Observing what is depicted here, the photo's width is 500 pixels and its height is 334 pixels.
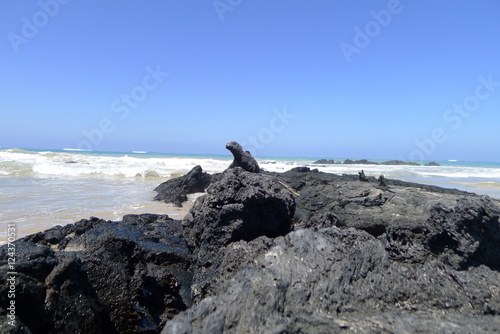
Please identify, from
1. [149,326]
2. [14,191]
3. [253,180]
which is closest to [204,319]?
[149,326]

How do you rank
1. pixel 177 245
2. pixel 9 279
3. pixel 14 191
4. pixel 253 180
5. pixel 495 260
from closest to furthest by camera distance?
pixel 9 279 < pixel 495 260 < pixel 253 180 < pixel 177 245 < pixel 14 191

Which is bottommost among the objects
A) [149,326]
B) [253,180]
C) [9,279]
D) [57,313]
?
[149,326]

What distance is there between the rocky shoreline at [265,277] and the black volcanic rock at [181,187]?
6.28m

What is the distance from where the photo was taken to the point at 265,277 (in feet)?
7.15

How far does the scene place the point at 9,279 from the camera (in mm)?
2420

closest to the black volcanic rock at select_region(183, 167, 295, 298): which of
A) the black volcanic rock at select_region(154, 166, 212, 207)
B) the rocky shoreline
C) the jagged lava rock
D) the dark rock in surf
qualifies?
the rocky shoreline

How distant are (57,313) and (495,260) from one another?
3.83 meters

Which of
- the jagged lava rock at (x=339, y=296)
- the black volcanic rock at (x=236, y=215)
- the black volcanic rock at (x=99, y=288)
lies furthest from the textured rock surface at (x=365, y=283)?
the black volcanic rock at (x=99, y=288)

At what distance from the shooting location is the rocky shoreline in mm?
1937

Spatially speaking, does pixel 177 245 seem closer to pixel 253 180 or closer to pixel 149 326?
pixel 253 180

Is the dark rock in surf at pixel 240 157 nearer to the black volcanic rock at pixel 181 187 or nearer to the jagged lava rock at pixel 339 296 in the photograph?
the black volcanic rock at pixel 181 187

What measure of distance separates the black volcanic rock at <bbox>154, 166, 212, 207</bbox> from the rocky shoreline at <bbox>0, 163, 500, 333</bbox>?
6.28 m

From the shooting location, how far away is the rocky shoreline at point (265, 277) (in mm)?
1937

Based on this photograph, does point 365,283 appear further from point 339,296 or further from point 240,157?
point 240,157
